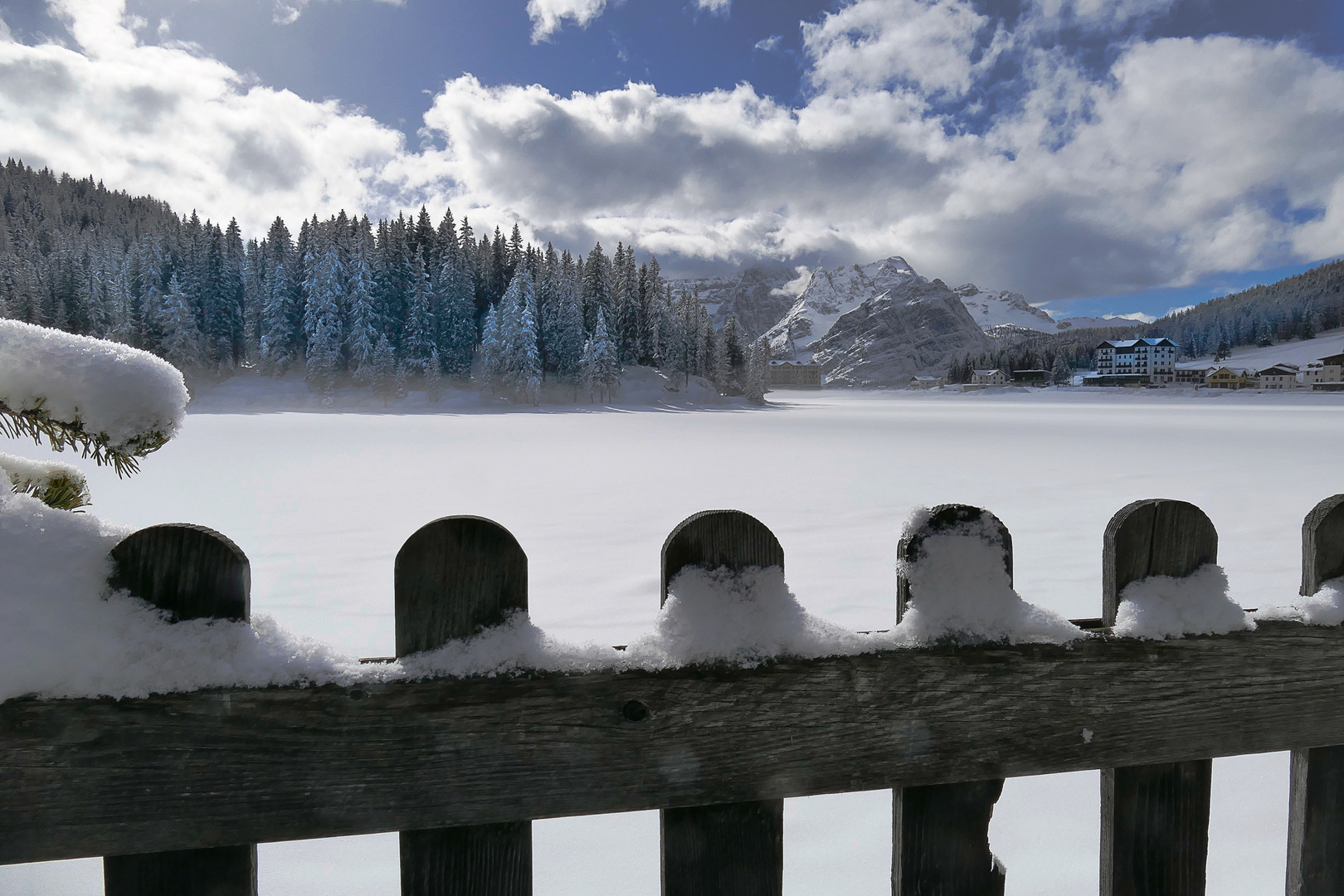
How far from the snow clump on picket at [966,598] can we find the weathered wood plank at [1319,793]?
566 mm

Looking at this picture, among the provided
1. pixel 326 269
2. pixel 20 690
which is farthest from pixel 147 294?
pixel 20 690

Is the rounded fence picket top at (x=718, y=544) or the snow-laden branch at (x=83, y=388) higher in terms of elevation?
the snow-laden branch at (x=83, y=388)

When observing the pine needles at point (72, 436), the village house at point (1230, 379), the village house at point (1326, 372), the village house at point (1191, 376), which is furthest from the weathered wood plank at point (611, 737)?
the village house at point (1191, 376)

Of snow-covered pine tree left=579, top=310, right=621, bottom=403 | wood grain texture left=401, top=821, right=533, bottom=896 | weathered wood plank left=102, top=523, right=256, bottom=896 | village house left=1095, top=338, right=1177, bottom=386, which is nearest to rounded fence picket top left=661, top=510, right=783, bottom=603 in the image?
wood grain texture left=401, top=821, right=533, bottom=896

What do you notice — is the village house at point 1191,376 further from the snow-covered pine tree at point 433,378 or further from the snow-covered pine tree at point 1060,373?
the snow-covered pine tree at point 433,378

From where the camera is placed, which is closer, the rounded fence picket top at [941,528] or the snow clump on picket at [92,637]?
the snow clump on picket at [92,637]

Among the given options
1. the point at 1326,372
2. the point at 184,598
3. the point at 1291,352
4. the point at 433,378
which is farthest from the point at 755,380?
the point at 1291,352

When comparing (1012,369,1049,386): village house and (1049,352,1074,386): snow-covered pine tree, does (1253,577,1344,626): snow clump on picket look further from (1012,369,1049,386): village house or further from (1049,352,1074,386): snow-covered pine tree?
(1049,352,1074,386): snow-covered pine tree

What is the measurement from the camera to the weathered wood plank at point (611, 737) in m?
0.84

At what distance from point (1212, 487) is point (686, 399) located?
4893 cm

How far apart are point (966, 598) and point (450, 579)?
0.83 metres

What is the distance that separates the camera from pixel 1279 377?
7438 cm

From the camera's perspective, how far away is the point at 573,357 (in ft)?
169

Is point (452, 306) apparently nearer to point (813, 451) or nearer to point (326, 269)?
point (326, 269)
